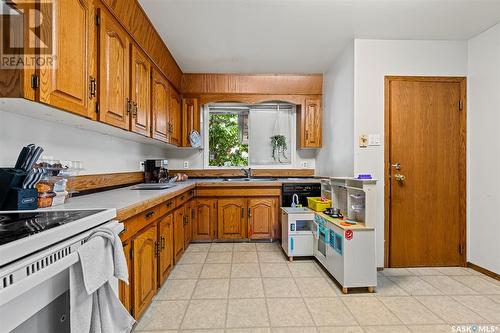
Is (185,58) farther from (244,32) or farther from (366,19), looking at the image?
(366,19)

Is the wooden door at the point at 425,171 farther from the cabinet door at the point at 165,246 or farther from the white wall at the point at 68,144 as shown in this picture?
the white wall at the point at 68,144

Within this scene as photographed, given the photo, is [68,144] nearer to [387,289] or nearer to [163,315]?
[163,315]

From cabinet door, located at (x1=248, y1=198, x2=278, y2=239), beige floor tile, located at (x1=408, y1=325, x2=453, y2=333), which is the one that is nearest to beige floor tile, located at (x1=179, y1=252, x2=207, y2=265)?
cabinet door, located at (x1=248, y1=198, x2=278, y2=239)

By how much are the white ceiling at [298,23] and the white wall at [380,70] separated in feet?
0.32

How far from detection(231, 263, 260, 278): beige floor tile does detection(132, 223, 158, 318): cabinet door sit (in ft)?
2.74

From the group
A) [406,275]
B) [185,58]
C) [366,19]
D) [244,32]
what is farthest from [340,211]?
[185,58]

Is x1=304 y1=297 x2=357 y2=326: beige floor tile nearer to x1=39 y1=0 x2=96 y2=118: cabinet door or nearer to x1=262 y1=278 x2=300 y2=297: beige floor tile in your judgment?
x1=262 y1=278 x2=300 y2=297: beige floor tile

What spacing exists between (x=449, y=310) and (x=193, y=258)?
2.43 meters

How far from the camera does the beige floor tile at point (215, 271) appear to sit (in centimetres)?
244

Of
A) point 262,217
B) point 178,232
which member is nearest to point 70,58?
point 178,232

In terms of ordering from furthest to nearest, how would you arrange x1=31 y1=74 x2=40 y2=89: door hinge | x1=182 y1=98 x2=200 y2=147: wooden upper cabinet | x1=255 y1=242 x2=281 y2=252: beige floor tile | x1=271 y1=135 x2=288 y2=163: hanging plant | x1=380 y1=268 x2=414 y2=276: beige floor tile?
1. x1=271 y1=135 x2=288 y2=163: hanging plant
2. x1=182 y1=98 x2=200 y2=147: wooden upper cabinet
3. x1=255 y1=242 x2=281 y2=252: beige floor tile
4. x1=380 y1=268 x2=414 y2=276: beige floor tile
5. x1=31 y1=74 x2=40 y2=89: door hinge

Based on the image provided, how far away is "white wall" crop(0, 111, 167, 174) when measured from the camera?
1.37m

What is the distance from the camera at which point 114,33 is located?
67.9 inches

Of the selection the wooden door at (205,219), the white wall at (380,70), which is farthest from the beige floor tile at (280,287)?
the wooden door at (205,219)
